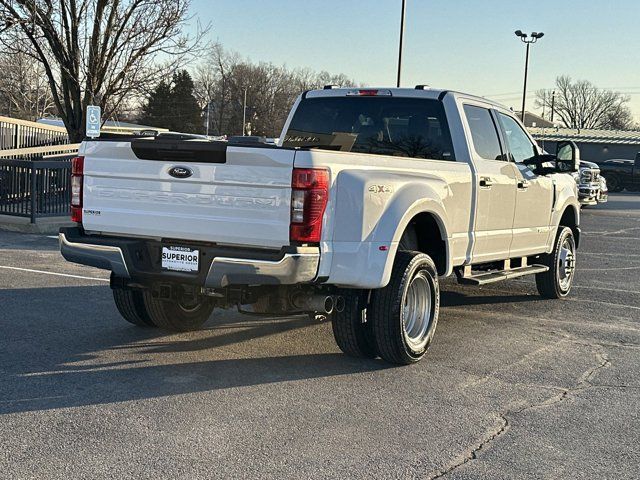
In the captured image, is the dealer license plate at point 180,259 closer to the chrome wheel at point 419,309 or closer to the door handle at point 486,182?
the chrome wheel at point 419,309

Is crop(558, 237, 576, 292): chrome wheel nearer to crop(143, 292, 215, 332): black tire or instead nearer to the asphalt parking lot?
the asphalt parking lot

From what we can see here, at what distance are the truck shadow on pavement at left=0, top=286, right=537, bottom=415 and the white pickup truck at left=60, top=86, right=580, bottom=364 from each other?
0.33 meters

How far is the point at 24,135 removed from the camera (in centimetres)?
2177

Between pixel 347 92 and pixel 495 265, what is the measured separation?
2363 millimetres

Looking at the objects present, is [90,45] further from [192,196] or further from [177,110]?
A: [177,110]

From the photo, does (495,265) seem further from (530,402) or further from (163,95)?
(163,95)

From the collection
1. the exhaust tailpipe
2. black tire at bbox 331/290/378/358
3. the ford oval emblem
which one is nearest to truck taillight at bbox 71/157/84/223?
the ford oval emblem

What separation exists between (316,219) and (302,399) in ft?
3.81

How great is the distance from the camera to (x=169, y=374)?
5637 mm

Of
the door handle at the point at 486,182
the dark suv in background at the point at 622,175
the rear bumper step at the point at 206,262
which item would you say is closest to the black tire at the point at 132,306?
the rear bumper step at the point at 206,262

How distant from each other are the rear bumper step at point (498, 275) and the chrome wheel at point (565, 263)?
533mm

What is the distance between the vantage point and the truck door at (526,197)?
26.7ft

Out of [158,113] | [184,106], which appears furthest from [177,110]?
[158,113]

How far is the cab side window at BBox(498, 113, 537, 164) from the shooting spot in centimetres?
820
